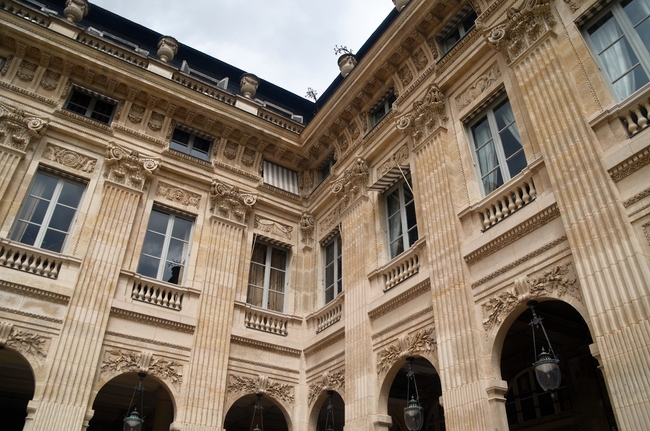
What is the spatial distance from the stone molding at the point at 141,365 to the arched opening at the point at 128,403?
185 mm

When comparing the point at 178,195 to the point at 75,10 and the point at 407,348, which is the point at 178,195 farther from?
the point at 407,348

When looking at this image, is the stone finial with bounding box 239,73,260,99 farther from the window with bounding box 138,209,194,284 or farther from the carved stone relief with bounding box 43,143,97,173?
the carved stone relief with bounding box 43,143,97,173

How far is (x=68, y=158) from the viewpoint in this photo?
10.6 metres

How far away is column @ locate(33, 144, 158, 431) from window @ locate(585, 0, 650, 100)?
8900 millimetres

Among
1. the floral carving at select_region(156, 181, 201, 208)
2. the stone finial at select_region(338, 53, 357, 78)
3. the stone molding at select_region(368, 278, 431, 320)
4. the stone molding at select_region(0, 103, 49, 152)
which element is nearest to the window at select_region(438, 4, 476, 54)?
the stone finial at select_region(338, 53, 357, 78)

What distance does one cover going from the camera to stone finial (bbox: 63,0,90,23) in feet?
39.3

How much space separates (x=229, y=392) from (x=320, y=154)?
6381mm

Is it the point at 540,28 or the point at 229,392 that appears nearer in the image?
the point at 540,28

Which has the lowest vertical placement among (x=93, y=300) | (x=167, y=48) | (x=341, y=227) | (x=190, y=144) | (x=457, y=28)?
(x=93, y=300)

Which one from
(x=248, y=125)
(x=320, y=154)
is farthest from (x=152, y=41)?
(x=320, y=154)

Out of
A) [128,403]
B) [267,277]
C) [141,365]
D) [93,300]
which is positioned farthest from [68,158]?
[128,403]

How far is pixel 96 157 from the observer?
10922 millimetres

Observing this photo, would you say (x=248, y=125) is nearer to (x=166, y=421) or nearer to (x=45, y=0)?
(x=45, y=0)

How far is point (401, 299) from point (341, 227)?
3071 mm
